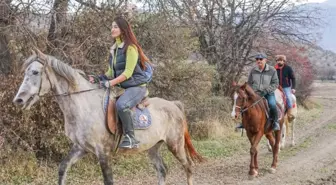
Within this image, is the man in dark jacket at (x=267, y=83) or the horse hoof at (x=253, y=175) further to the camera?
the man in dark jacket at (x=267, y=83)

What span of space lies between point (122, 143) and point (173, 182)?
2.66 metres

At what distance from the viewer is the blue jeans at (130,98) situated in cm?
652

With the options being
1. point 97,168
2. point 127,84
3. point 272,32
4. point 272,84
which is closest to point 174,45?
point 272,84

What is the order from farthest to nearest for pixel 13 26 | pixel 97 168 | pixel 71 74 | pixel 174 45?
pixel 174 45, pixel 97 168, pixel 13 26, pixel 71 74

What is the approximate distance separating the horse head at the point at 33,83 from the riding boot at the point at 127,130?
1096 mm

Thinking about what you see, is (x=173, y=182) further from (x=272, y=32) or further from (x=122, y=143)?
(x=272, y=32)

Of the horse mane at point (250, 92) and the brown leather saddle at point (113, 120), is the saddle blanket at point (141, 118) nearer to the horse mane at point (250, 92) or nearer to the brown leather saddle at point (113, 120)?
the brown leather saddle at point (113, 120)

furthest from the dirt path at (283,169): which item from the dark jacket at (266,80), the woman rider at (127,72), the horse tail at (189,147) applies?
the woman rider at (127,72)

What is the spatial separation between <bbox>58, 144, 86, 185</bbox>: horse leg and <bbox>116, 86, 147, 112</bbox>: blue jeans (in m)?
0.84

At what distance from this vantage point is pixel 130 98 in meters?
6.65

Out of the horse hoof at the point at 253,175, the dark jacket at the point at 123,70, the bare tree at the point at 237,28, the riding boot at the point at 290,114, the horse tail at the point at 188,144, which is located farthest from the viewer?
the bare tree at the point at 237,28

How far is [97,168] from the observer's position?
377 inches

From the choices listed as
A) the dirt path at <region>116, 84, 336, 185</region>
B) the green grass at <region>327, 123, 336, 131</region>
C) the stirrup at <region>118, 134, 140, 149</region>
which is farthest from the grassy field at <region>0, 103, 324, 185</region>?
the green grass at <region>327, 123, 336, 131</region>

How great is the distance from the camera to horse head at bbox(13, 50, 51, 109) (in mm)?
5883
